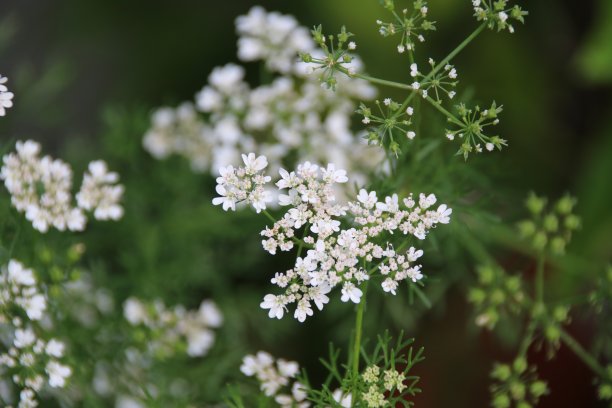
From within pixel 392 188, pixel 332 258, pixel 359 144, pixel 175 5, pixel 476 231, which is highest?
pixel 175 5

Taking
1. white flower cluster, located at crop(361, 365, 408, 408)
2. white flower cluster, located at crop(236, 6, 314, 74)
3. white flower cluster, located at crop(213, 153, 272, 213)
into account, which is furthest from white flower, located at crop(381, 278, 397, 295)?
white flower cluster, located at crop(236, 6, 314, 74)

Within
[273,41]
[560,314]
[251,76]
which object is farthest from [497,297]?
[251,76]

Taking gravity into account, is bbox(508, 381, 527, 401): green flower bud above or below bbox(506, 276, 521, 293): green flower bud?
below

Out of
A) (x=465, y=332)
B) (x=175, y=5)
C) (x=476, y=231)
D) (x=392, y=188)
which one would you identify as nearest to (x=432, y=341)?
(x=465, y=332)

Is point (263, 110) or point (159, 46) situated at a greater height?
point (159, 46)

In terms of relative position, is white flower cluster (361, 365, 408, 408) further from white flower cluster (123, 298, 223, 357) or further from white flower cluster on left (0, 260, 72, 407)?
white flower cluster (123, 298, 223, 357)

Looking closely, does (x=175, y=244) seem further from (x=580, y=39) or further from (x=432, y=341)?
(x=580, y=39)
